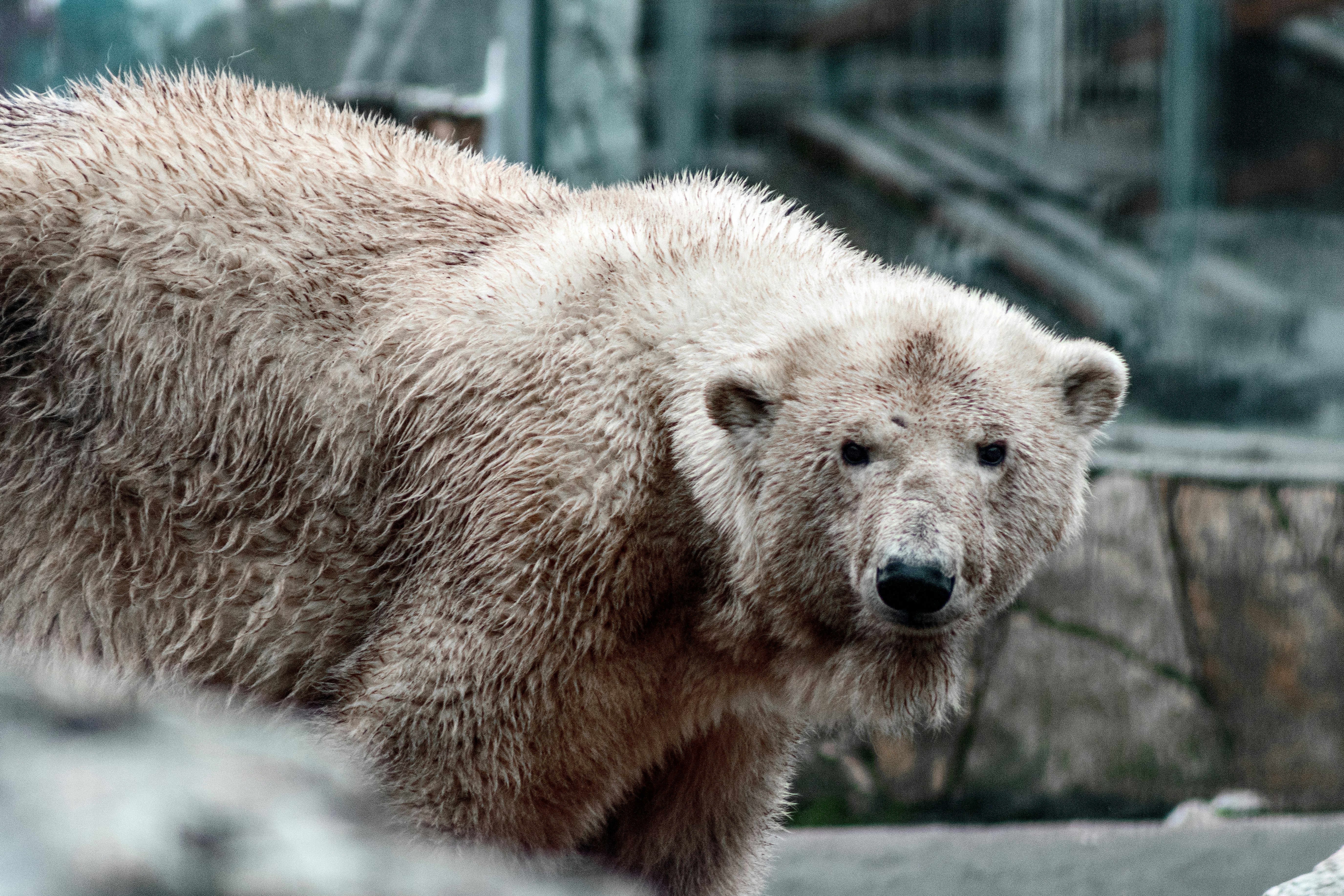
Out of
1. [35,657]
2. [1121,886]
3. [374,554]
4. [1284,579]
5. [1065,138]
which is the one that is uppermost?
[1065,138]

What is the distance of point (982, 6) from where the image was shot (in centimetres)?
607

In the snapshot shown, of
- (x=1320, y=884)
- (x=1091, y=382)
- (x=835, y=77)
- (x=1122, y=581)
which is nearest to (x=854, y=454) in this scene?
(x=1091, y=382)

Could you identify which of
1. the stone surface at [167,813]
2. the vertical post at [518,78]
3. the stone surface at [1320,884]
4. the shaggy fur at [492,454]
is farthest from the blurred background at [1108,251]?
the stone surface at [167,813]

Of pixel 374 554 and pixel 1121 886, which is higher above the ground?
pixel 374 554

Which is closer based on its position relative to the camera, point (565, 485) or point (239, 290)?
point (565, 485)

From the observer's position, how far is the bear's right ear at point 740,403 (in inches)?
118

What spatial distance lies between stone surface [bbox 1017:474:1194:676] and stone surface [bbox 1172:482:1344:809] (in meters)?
0.10

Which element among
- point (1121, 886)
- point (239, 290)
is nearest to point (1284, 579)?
point (1121, 886)

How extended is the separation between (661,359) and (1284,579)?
3.95m

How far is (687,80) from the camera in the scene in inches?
235

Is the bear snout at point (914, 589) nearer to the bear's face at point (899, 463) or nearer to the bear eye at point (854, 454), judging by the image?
the bear's face at point (899, 463)

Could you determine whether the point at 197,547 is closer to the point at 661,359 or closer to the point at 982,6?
the point at 661,359

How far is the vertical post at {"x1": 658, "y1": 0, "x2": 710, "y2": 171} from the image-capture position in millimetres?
5957

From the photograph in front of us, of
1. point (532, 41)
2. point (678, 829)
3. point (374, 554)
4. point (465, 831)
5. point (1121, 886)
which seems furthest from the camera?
point (532, 41)
